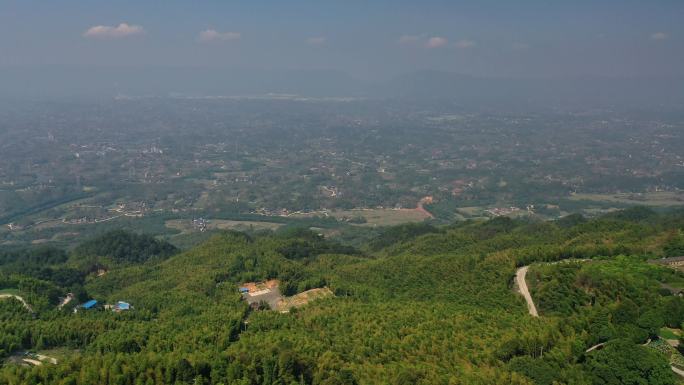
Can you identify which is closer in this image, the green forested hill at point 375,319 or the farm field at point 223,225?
the green forested hill at point 375,319

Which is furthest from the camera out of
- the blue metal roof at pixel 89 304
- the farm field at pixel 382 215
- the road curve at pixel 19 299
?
the farm field at pixel 382 215

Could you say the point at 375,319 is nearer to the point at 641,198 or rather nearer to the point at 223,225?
the point at 223,225

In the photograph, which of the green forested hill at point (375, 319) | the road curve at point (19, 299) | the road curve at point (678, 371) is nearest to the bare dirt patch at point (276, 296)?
the green forested hill at point (375, 319)

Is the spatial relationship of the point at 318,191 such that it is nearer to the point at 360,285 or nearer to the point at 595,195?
the point at 595,195

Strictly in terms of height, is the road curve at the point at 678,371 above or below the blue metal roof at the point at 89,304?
above

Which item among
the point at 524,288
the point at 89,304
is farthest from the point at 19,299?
the point at 524,288

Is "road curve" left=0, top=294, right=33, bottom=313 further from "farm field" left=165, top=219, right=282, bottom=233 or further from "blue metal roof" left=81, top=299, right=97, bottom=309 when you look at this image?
"farm field" left=165, top=219, right=282, bottom=233

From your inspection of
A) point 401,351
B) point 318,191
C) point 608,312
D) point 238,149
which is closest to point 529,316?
point 608,312

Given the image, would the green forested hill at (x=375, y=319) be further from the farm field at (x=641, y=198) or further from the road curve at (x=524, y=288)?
the farm field at (x=641, y=198)
